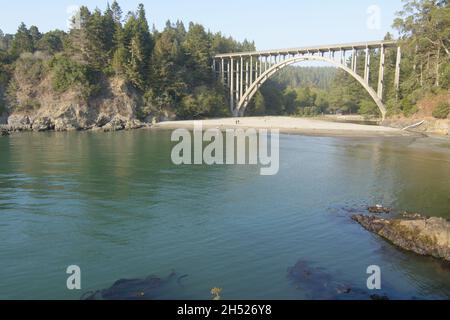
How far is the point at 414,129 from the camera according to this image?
55.7 meters

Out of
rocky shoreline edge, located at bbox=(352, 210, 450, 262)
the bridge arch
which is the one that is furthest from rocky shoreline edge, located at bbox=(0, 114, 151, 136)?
rocky shoreline edge, located at bbox=(352, 210, 450, 262)

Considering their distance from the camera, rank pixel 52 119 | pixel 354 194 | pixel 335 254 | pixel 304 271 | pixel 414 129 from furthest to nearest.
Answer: pixel 52 119
pixel 414 129
pixel 354 194
pixel 335 254
pixel 304 271

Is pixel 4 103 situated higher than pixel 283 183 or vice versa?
pixel 4 103

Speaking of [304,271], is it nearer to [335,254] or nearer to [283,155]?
[335,254]

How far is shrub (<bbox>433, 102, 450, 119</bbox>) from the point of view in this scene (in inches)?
2032

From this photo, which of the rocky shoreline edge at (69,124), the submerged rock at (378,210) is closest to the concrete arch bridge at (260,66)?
the rocky shoreline edge at (69,124)

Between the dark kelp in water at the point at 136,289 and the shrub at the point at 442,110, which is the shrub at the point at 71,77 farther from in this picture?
the dark kelp in water at the point at 136,289

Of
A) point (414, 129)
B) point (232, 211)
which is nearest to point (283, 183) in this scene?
point (232, 211)

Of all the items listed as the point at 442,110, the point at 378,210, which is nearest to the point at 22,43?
A: the point at 442,110

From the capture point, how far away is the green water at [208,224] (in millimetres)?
11602

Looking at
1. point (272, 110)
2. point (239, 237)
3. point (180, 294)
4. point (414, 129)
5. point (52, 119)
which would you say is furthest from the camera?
point (272, 110)

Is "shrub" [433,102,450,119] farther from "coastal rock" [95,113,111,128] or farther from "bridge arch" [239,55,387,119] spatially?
"coastal rock" [95,113,111,128]

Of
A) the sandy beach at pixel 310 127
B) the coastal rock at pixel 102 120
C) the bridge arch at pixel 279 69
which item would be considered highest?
the bridge arch at pixel 279 69

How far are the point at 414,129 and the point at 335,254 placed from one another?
48.8 m
